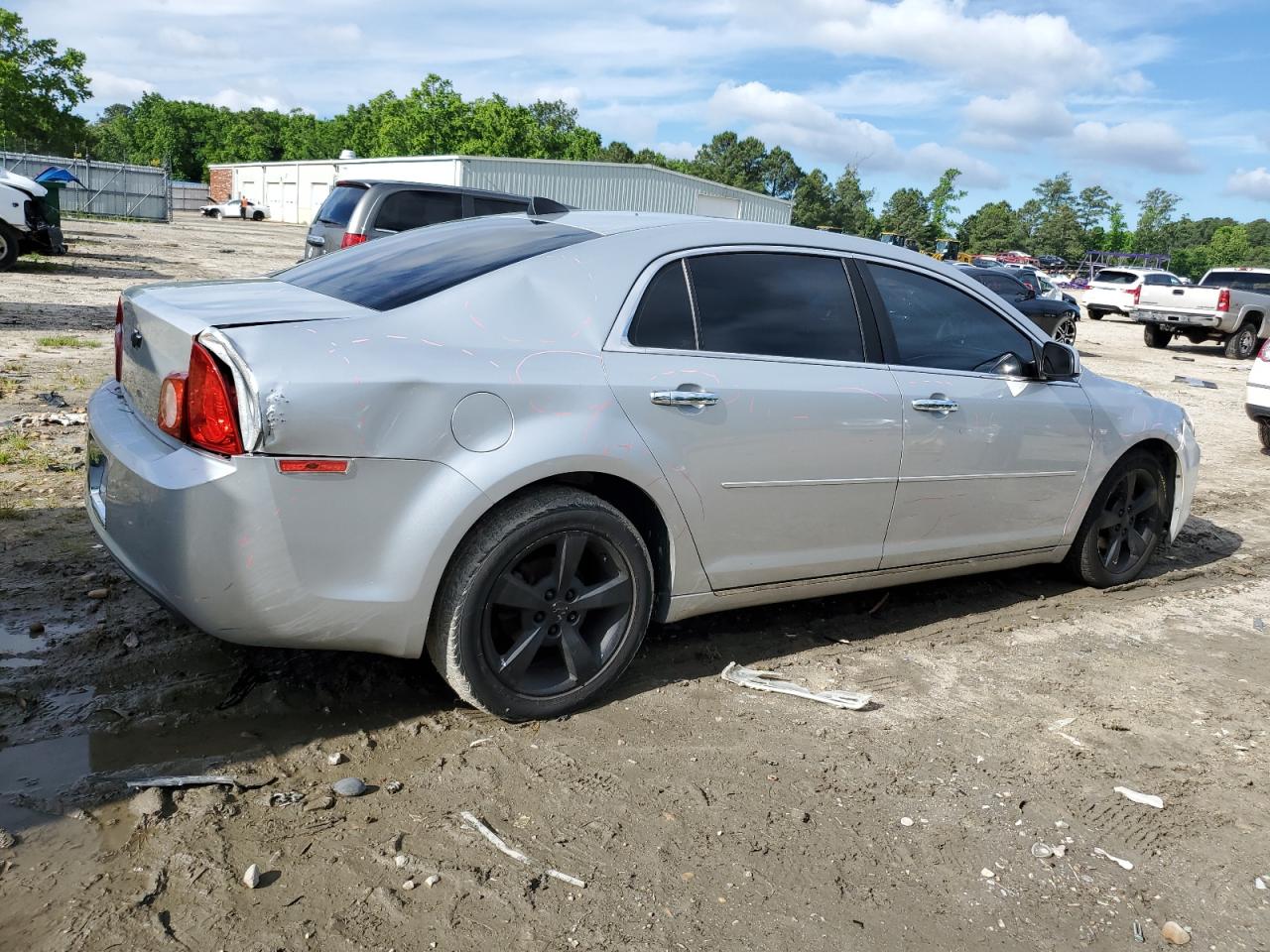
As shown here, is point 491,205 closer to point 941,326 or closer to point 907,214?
point 941,326

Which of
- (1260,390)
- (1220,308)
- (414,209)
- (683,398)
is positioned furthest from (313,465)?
(1220,308)

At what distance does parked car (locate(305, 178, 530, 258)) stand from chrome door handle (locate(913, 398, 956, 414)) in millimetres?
9227

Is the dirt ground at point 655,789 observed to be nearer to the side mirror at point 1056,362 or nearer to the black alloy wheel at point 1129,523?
the black alloy wheel at point 1129,523

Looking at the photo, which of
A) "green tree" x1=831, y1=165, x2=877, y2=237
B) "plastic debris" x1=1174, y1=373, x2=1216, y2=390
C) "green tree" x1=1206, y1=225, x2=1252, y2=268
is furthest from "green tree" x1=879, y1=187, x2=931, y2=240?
"plastic debris" x1=1174, y1=373, x2=1216, y2=390

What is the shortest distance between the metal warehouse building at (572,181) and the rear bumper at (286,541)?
115 feet

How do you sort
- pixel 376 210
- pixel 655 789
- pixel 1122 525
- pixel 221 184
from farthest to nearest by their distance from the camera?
pixel 221 184 → pixel 376 210 → pixel 1122 525 → pixel 655 789

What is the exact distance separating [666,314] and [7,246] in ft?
54.5

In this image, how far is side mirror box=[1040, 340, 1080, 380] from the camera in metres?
4.71

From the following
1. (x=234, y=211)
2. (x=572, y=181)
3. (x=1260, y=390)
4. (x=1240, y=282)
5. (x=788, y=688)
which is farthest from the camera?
(x=234, y=211)

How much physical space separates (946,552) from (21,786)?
347 cm

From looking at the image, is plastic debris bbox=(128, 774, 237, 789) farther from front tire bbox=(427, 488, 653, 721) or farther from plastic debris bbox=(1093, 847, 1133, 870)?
plastic debris bbox=(1093, 847, 1133, 870)

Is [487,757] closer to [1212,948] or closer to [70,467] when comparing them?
[1212,948]

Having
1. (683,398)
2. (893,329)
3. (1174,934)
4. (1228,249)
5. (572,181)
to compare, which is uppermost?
(1228,249)

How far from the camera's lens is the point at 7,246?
1666cm
